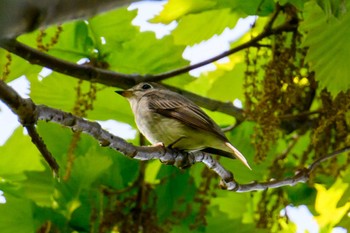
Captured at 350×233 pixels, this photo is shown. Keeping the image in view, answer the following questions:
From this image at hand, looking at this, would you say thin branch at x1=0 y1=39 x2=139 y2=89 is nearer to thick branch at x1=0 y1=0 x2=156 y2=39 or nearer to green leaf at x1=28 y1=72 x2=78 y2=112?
green leaf at x1=28 y1=72 x2=78 y2=112

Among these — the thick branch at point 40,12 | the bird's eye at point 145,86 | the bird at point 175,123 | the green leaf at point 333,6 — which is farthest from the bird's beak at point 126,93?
the thick branch at point 40,12

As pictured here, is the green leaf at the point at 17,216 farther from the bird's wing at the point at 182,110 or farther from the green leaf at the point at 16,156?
the bird's wing at the point at 182,110

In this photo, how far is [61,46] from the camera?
223 cm

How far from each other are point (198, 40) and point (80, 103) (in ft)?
1.87

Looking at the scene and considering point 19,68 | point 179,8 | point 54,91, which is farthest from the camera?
point 54,91

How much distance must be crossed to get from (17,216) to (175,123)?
557mm

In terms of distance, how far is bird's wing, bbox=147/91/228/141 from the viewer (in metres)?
2.07

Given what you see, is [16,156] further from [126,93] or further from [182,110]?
[182,110]

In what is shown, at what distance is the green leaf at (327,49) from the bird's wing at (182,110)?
337 mm

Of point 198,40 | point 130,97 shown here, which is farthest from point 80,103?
point 198,40

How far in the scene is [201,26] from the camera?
2.38 m

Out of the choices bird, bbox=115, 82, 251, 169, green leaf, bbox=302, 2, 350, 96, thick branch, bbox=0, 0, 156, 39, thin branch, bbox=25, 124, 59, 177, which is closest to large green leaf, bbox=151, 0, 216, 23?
bird, bbox=115, 82, 251, 169

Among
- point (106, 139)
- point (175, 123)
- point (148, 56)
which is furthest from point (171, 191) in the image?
point (106, 139)

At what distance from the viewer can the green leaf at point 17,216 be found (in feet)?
6.98
